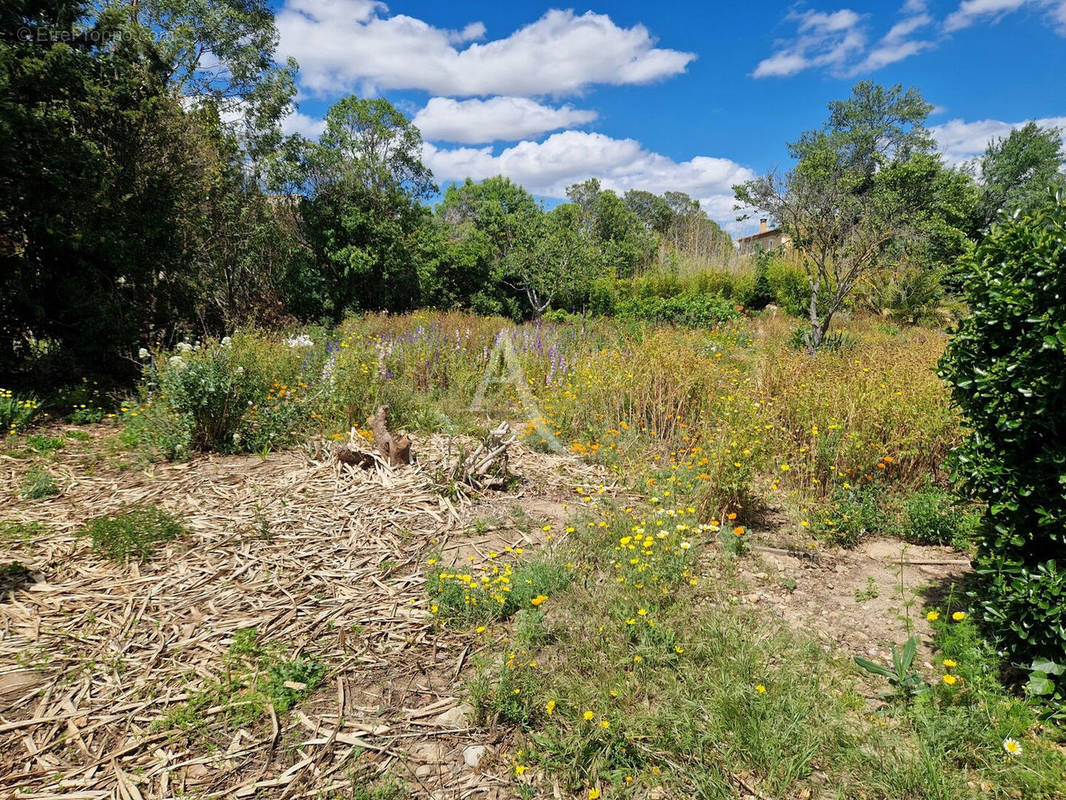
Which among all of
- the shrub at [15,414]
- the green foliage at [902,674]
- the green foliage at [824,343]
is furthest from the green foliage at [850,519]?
the shrub at [15,414]

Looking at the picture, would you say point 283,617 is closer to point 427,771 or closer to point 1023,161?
point 427,771

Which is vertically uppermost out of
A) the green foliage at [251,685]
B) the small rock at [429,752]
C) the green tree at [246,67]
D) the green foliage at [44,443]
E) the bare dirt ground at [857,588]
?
the green tree at [246,67]

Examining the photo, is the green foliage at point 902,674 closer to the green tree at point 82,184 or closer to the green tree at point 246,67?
the green tree at point 82,184

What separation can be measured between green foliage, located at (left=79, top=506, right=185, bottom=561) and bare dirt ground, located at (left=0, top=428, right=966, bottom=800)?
0.07 metres

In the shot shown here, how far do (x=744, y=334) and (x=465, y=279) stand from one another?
10.8 metres

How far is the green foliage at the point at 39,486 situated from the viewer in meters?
3.71

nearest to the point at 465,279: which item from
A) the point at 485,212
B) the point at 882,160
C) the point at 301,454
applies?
the point at 485,212

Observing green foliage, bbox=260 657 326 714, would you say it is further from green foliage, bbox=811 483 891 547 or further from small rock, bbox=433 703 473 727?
green foliage, bbox=811 483 891 547

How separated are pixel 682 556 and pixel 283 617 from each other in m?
2.05

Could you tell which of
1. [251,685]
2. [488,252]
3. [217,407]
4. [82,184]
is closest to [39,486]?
[217,407]

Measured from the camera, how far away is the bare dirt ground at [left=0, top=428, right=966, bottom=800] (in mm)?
1896

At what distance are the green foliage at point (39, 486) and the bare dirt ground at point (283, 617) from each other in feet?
0.29

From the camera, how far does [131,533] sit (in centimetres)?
311

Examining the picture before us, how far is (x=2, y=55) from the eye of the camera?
5.47m
